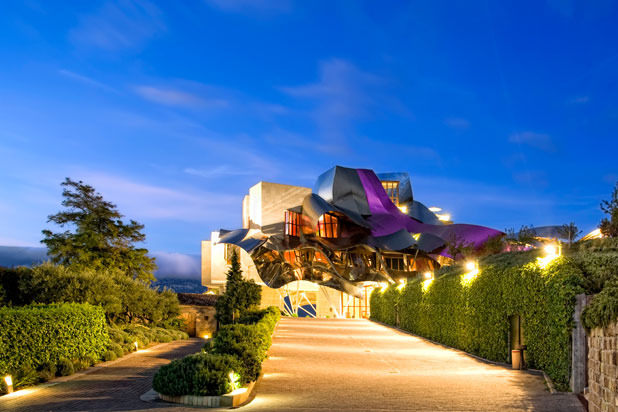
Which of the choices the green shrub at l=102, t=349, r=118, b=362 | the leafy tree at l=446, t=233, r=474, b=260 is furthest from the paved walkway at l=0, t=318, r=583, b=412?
the leafy tree at l=446, t=233, r=474, b=260

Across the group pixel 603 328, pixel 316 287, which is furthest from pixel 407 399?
pixel 316 287

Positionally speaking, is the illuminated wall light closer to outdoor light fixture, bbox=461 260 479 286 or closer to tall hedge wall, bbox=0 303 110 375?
tall hedge wall, bbox=0 303 110 375

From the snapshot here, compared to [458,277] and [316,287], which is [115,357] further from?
[316,287]

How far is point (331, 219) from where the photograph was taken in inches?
2589

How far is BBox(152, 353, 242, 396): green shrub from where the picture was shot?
9141 mm

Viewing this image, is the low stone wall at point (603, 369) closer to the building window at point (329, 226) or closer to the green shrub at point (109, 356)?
the green shrub at point (109, 356)

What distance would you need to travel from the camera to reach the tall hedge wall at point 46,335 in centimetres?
1229

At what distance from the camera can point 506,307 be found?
1394 centimetres

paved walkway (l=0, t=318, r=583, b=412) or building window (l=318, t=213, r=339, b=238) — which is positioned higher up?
building window (l=318, t=213, r=339, b=238)

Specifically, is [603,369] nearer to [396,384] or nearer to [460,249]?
[396,384]

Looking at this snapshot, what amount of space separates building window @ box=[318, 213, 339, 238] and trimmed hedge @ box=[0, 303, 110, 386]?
49.5m

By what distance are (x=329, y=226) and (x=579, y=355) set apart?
5600 centimetres

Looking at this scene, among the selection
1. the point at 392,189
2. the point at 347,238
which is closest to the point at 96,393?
the point at 347,238

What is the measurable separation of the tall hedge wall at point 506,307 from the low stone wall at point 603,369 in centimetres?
158
